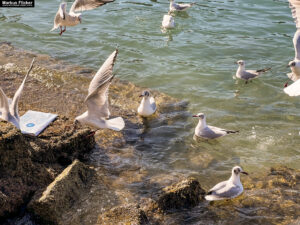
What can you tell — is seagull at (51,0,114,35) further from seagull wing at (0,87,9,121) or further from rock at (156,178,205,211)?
rock at (156,178,205,211)

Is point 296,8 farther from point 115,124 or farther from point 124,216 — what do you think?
point 124,216

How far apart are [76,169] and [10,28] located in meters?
9.67

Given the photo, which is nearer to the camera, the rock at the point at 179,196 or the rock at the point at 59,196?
the rock at the point at 59,196

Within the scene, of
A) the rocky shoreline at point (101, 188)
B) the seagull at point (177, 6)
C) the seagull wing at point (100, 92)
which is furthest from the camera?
the seagull at point (177, 6)

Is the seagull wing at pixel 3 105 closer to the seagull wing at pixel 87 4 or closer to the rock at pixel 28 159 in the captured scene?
the rock at pixel 28 159

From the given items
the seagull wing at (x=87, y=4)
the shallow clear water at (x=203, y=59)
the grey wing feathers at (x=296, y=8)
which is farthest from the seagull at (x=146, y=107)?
the grey wing feathers at (x=296, y=8)

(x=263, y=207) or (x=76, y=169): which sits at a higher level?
(x=76, y=169)

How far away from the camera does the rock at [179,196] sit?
480cm

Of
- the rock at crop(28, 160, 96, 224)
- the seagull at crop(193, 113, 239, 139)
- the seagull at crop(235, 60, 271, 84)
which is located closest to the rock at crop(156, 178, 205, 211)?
the rock at crop(28, 160, 96, 224)

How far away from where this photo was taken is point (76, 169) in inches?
190

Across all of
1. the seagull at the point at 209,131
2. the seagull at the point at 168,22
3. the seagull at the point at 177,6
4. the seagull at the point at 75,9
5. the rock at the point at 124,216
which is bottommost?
the seagull at the point at 209,131

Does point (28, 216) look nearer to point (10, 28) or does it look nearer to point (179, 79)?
point (179, 79)

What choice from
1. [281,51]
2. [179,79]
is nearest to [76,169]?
[179,79]

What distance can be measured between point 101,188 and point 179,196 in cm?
105
